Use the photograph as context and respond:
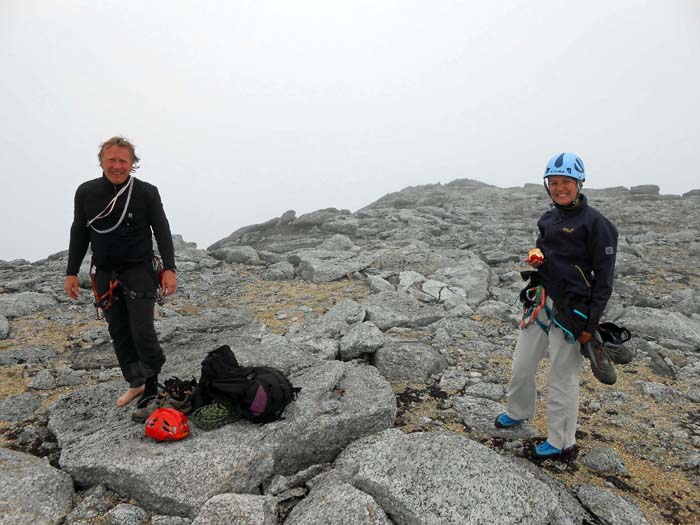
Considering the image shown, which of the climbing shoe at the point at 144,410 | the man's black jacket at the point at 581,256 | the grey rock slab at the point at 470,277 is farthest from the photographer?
the grey rock slab at the point at 470,277

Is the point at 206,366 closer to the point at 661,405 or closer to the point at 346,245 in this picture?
the point at 661,405

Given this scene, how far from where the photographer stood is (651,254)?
47.6 feet

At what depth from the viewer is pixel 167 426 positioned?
4223 mm

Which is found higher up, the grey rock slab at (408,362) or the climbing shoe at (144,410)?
the climbing shoe at (144,410)

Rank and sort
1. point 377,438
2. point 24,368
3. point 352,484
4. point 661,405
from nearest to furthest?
point 352,484
point 377,438
point 661,405
point 24,368

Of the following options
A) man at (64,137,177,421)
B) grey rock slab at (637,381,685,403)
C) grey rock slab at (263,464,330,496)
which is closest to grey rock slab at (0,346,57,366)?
man at (64,137,177,421)

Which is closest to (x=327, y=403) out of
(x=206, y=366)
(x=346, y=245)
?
(x=206, y=366)

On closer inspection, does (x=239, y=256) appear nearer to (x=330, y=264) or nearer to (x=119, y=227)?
(x=330, y=264)

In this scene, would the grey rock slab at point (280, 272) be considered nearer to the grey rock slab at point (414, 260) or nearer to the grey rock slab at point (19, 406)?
the grey rock slab at point (414, 260)

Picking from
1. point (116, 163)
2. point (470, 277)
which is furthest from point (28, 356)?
point (470, 277)

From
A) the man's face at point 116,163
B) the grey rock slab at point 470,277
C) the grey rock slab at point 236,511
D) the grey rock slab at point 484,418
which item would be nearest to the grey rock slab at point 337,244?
the grey rock slab at point 470,277

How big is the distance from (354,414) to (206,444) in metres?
1.65

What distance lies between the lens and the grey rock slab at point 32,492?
3.44m

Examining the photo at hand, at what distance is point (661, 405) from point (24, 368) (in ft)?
32.0
